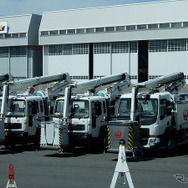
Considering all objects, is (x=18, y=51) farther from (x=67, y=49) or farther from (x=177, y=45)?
(x=177, y=45)

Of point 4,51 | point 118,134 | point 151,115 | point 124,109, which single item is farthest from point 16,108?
point 4,51

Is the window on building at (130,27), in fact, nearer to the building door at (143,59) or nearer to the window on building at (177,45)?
the building door at (143,59)

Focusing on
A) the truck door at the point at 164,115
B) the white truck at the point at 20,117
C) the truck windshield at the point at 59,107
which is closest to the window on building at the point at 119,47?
the white truck at the point at 20,117

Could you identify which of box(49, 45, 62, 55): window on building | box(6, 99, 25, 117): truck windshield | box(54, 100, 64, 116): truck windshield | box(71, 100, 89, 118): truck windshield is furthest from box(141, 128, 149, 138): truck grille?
box(49, 45, 62, 55): window on building

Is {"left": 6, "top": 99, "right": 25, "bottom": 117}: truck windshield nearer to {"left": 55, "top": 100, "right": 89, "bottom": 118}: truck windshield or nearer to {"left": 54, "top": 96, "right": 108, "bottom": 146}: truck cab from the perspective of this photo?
{"left": 54, "top": 96, "right": 108, "bottom": 146}: truck cab

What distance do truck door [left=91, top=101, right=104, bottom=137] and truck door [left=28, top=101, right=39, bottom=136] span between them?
9.52 ft

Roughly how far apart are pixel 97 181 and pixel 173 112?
7.57 metres

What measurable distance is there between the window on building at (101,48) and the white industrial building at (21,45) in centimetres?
1012

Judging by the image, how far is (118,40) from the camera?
170 ft

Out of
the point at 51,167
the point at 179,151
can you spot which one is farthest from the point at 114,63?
the point at 51,167

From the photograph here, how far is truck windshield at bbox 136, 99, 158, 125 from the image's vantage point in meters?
18.0

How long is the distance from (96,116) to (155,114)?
9.02 ft

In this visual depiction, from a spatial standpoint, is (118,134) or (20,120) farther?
(20,120)

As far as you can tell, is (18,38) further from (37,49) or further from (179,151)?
(179,151)
